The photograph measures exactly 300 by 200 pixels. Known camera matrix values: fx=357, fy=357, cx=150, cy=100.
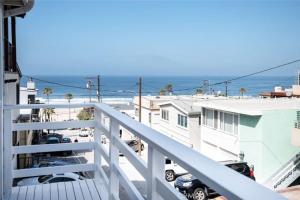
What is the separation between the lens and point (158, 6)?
104 meters

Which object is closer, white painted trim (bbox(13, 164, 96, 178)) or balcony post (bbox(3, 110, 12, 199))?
balcony post (bbox(3, 110, 12, 199))

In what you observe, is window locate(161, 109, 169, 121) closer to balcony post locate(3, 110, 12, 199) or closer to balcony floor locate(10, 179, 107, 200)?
balcony floor locate(10, 179, 107, 200)

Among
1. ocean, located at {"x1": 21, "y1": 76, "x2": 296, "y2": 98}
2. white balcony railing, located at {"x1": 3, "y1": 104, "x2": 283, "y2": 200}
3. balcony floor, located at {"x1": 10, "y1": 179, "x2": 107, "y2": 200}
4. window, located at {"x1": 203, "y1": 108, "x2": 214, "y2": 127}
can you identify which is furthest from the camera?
ocean, located at {"x1": 21, "y1": 76, "x2": 296, "y2": 98}

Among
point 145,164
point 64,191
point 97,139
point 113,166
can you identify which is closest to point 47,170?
point 64,191

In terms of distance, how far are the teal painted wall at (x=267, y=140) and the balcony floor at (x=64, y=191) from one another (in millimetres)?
11135

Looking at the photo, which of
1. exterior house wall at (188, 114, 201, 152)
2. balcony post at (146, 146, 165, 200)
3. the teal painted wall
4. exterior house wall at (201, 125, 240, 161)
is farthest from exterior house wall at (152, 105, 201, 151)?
balcony post at (146, 146, 165, 200)

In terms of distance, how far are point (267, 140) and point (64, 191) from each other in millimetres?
11854

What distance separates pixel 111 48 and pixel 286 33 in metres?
63.4

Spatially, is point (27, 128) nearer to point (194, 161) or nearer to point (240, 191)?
point (194, 161)

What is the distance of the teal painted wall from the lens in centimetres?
1381

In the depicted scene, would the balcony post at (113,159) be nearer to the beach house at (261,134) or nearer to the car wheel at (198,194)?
the car wheel at (198,194)

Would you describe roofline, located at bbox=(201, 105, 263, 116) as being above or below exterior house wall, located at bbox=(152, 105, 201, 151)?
above

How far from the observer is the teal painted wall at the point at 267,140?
13812 millimetres

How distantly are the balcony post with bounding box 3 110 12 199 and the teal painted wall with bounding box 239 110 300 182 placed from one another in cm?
1170
